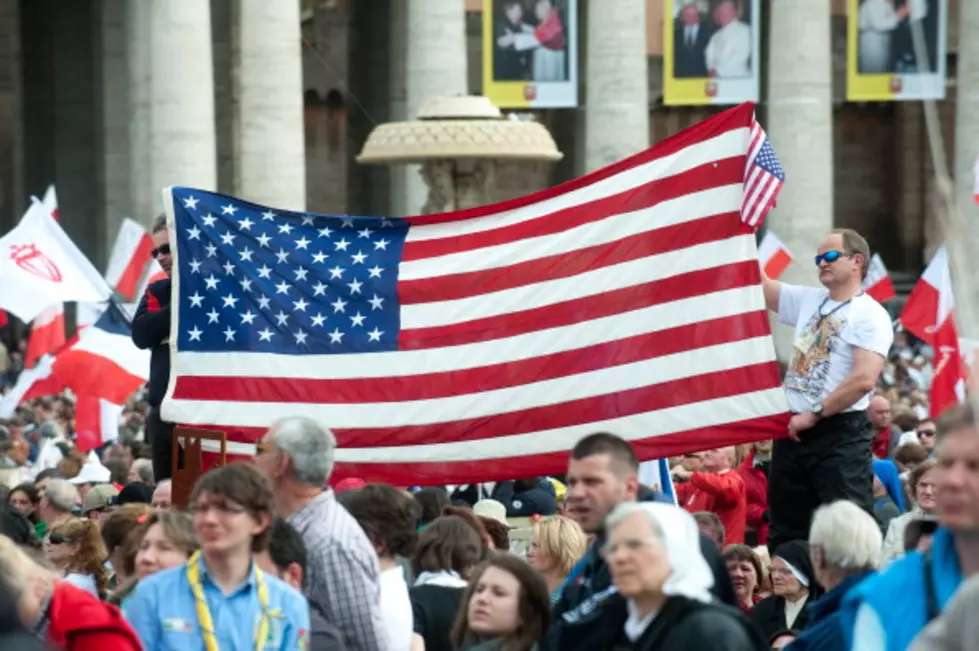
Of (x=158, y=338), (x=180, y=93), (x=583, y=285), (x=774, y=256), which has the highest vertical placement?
(x=180, y=93)

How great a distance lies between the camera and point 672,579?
333 inches

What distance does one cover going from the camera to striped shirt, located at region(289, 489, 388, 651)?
34.1 feet

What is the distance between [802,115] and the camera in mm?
55406

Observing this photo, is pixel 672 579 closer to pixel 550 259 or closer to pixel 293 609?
pixel 293 609

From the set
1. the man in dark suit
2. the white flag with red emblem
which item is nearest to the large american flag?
the white flag with red emblem

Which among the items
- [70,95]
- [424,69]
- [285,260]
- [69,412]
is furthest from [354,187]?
[285,260]

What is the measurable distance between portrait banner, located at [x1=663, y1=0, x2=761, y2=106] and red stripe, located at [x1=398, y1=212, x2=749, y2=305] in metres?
39.0

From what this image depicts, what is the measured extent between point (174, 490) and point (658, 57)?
2137 inches

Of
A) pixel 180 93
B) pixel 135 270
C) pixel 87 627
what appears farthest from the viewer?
pixel 180 93

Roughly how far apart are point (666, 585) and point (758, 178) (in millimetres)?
5514

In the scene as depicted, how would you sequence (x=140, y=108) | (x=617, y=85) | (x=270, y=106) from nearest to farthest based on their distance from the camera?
1. (x=270, y=106)
2. (x=140, y=108)
3. (x=617, y=85)

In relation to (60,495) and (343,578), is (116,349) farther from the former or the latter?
(343,578)

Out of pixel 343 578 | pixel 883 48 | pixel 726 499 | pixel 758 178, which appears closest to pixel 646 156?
pixel 758 178

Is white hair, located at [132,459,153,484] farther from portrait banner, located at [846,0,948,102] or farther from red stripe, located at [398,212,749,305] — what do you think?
portrait banner, located at [846,0,948,102]
